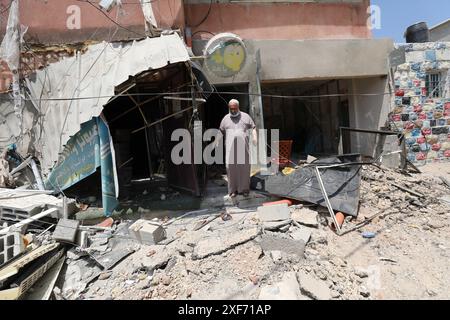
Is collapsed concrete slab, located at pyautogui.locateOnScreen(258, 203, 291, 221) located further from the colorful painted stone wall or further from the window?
the window

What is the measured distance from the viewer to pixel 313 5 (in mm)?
7703

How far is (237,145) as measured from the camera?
17.7 feet

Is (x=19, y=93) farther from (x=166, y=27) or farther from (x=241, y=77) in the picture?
(x=241, y=77)

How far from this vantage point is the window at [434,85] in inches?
333

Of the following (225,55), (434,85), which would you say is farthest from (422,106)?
(225,55)

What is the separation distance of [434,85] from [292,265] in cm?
787

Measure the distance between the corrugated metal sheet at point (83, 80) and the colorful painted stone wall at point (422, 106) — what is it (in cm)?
642

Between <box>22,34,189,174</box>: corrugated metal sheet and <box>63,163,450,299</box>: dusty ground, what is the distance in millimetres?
2485

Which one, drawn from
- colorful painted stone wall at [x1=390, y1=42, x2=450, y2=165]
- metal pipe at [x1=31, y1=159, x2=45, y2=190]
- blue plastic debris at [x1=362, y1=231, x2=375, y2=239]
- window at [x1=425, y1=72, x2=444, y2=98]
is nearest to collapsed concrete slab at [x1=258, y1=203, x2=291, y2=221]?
blue plastic debris at [x1=362, y1=231, x2=375, y2=239]

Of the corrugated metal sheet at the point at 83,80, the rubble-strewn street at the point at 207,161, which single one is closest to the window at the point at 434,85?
the rubble-strewn street at the point at 207,161

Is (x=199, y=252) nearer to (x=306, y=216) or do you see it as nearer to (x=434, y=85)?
(x=306, y=216)

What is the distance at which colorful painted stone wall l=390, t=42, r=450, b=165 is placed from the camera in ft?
26.9

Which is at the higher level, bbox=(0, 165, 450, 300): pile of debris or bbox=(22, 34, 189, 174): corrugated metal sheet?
bbox=(22, 34, 189, 174): corrugated metal sheet

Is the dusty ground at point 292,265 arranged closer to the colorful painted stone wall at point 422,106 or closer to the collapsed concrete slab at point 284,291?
the collapsed concrete slab at point 284,291
